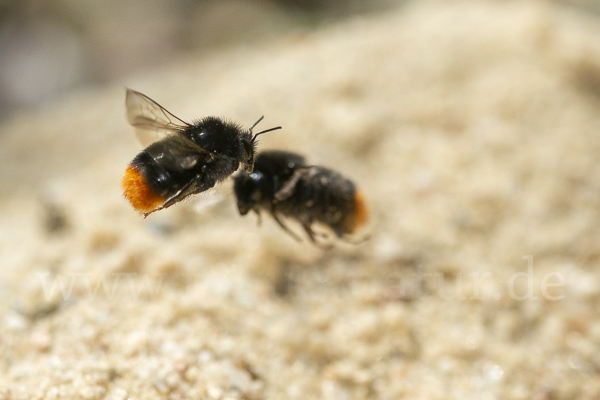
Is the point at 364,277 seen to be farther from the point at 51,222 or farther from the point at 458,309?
the point at 51,222

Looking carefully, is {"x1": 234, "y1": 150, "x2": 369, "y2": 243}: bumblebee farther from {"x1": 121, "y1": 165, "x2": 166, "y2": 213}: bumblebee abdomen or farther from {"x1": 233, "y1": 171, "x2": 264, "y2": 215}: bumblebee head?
{"x1": 121, "y1": 165, "x2": 166, "y2": 213}: bumblebee abdomen

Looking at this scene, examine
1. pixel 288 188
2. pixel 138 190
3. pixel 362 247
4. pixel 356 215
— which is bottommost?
pixel 362 247

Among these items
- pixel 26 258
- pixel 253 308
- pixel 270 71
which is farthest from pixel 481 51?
pixel 26 258

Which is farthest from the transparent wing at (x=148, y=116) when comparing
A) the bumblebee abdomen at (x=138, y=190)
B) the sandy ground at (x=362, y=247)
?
the sandy ground at (x=362, y=247)

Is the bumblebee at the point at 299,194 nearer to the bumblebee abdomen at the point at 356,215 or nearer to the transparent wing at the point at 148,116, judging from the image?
the bumblebee abdomen at the point at 356,215

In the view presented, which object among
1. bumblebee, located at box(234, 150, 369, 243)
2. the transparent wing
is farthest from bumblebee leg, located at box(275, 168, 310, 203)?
the transparent wing

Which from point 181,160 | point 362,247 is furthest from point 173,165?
point 362,247

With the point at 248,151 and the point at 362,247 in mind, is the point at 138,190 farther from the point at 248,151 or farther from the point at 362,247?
the point at 362,247
